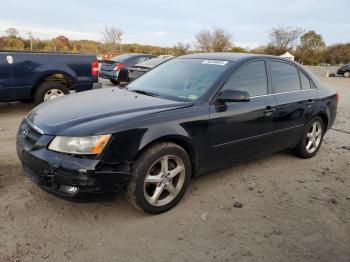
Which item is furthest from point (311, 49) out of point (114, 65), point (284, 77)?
point (284, 77)

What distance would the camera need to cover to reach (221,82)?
153 inches

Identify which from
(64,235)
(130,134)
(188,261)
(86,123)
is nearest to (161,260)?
(188,261)

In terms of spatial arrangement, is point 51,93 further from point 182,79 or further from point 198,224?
point 198,224

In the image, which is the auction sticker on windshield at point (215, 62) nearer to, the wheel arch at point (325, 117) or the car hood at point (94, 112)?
the car hood at point (94, 112)

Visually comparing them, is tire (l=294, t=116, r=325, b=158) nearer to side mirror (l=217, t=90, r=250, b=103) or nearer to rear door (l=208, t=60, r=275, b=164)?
rear door (l=208, t=60, r=275, b=164)

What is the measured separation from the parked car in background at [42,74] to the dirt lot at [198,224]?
2.97 m

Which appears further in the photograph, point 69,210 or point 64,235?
point 69,210

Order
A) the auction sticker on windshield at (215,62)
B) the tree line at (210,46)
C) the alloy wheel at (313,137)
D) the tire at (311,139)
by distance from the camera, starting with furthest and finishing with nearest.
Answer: the tree line at (210,46) < the alloy wheel at (313,137) < the tire at (311,139) < the auction sticker on windshield at (215,62)

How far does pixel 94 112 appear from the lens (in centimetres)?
336

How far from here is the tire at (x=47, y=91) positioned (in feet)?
24.2

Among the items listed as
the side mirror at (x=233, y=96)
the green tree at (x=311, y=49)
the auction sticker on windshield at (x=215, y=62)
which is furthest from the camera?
the green tree at (x=311, y=49)

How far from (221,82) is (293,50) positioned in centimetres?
4514

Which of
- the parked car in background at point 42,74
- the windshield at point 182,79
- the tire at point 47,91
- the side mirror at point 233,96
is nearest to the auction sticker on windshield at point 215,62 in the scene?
the windshield at point 182,79

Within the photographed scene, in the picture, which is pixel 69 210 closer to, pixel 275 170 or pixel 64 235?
pixel 64 235
